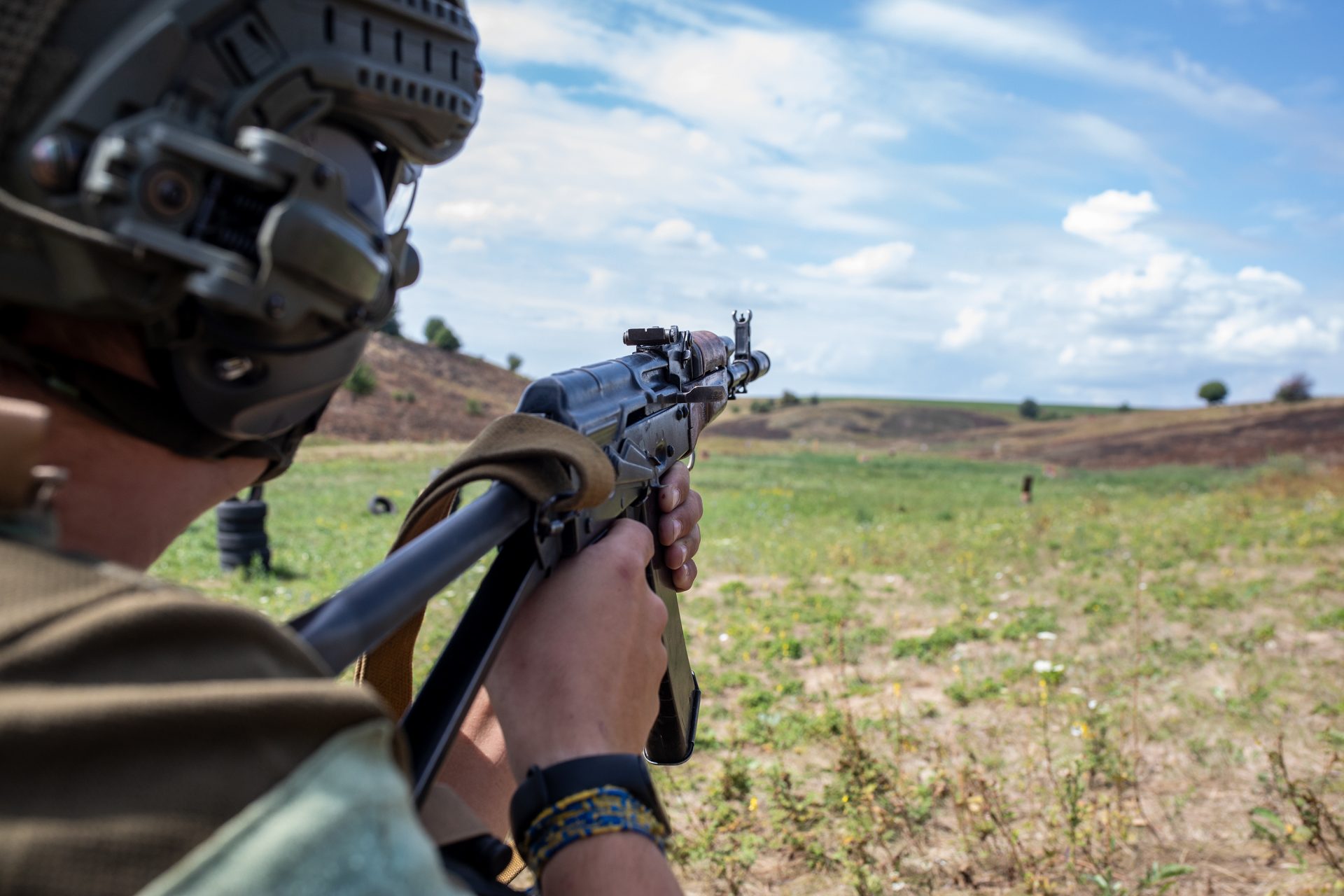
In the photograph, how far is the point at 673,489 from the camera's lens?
2.51 meters

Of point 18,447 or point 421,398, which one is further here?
point 421,398

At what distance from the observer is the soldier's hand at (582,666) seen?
1429mm

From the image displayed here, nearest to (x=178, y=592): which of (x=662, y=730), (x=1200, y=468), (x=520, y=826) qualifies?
(x=520, y=826)

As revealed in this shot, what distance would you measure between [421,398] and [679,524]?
54059 millimetres

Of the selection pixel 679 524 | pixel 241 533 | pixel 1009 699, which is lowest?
pixel 1009 699

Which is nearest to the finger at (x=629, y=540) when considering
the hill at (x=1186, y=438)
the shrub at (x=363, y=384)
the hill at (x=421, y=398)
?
the hill at (x=421, y=398)

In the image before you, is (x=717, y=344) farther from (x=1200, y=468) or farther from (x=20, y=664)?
(x=1200, y=468)

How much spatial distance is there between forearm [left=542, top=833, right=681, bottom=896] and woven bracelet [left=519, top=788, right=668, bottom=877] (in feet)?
0.04

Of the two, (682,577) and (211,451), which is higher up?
(211,451)

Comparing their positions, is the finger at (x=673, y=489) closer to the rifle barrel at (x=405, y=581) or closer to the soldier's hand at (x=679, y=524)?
the soldier's hand at (x=679, y=524)

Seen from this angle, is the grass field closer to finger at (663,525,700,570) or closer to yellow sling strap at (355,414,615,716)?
finger at (663,525,700,570)

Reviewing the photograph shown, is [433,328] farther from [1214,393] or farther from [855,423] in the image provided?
[1214,393]

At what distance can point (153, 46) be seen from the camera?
1.12m

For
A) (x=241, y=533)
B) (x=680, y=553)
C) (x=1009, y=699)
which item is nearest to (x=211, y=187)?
(x=680, y=553)
